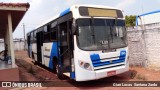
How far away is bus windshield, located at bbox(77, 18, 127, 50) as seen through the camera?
337 inches

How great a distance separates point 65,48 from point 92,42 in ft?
5.70

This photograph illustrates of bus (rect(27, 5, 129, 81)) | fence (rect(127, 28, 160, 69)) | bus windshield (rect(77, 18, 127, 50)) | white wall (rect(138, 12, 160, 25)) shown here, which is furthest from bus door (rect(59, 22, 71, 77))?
white wall (rect(138, 12, 160, 25))

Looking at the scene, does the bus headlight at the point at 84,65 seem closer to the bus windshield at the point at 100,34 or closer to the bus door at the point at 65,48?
the bus windshield at the point at 100,34

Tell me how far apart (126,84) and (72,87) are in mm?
2248

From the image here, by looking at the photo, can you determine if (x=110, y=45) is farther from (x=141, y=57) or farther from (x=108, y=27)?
(x=141, y=57)

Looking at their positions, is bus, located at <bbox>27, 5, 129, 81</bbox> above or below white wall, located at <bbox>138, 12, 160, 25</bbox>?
below

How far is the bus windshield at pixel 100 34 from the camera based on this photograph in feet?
28.1

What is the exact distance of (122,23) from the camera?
9789mm

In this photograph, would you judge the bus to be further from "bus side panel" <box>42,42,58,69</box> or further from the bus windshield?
"bus side panel" <box>42,42,58,69</box>

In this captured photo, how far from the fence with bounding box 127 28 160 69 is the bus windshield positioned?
110 inches

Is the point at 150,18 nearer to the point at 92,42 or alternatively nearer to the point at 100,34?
the point at 100,34

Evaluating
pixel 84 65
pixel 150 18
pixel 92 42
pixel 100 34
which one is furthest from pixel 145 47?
pixel 84 65

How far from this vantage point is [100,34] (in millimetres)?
8875

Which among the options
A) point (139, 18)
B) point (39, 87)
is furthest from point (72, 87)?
point (139, 18)
